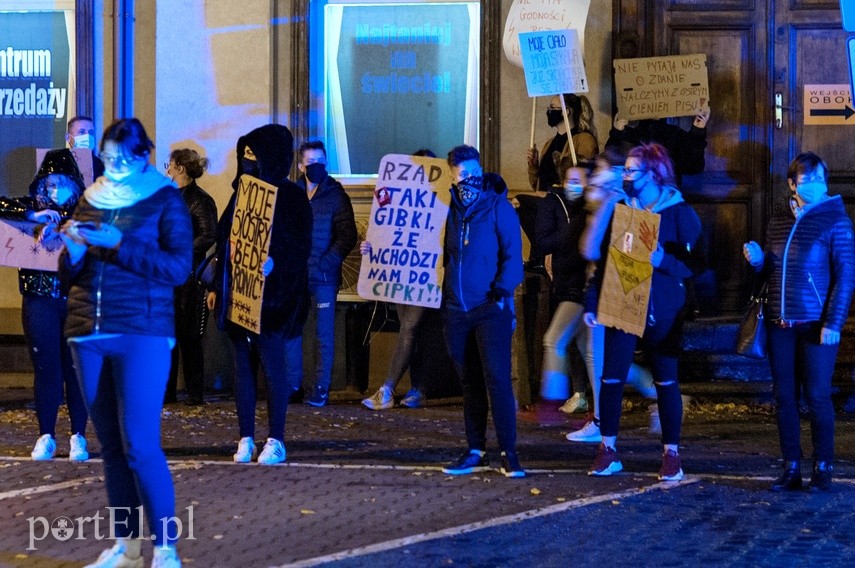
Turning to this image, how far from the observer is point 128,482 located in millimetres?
6043

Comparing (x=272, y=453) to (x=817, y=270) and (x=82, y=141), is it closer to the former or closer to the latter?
(x=82, y=141)

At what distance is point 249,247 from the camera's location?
8820 mm

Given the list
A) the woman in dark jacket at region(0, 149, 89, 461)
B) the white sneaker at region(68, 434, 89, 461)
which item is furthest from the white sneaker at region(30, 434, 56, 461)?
the white sneaker at region(68, 434, 89, 461)

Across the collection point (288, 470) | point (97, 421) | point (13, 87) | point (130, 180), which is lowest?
point (288, 470)

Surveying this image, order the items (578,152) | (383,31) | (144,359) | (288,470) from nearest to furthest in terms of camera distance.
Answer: (144,359) < (288,470) < (578,152) < (383,31)

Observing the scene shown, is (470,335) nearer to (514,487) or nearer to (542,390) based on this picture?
(514,487)

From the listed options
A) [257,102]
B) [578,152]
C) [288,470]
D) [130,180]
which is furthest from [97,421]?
[257,102]

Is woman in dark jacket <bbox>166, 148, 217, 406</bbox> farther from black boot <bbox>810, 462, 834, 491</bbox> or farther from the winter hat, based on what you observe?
black boot <bbox>810, 462, 834, 491</bbox>

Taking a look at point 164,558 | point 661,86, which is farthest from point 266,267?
point 661,86

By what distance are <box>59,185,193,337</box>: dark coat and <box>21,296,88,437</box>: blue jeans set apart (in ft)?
9.63

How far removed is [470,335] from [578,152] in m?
3.41

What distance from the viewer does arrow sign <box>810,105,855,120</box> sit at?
12820mm

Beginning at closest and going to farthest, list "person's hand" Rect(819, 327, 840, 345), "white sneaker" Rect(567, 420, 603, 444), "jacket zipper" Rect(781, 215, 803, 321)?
"person's hand" Rect(819, 327, 840, 345) < "jacket zipper" Rect(781, 215, 803, 321) < "white sneaker" Rect(567, 420, 603, 444)

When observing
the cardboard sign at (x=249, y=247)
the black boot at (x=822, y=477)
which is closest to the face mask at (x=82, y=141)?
the cardboard sign at (x=249, y=247)
